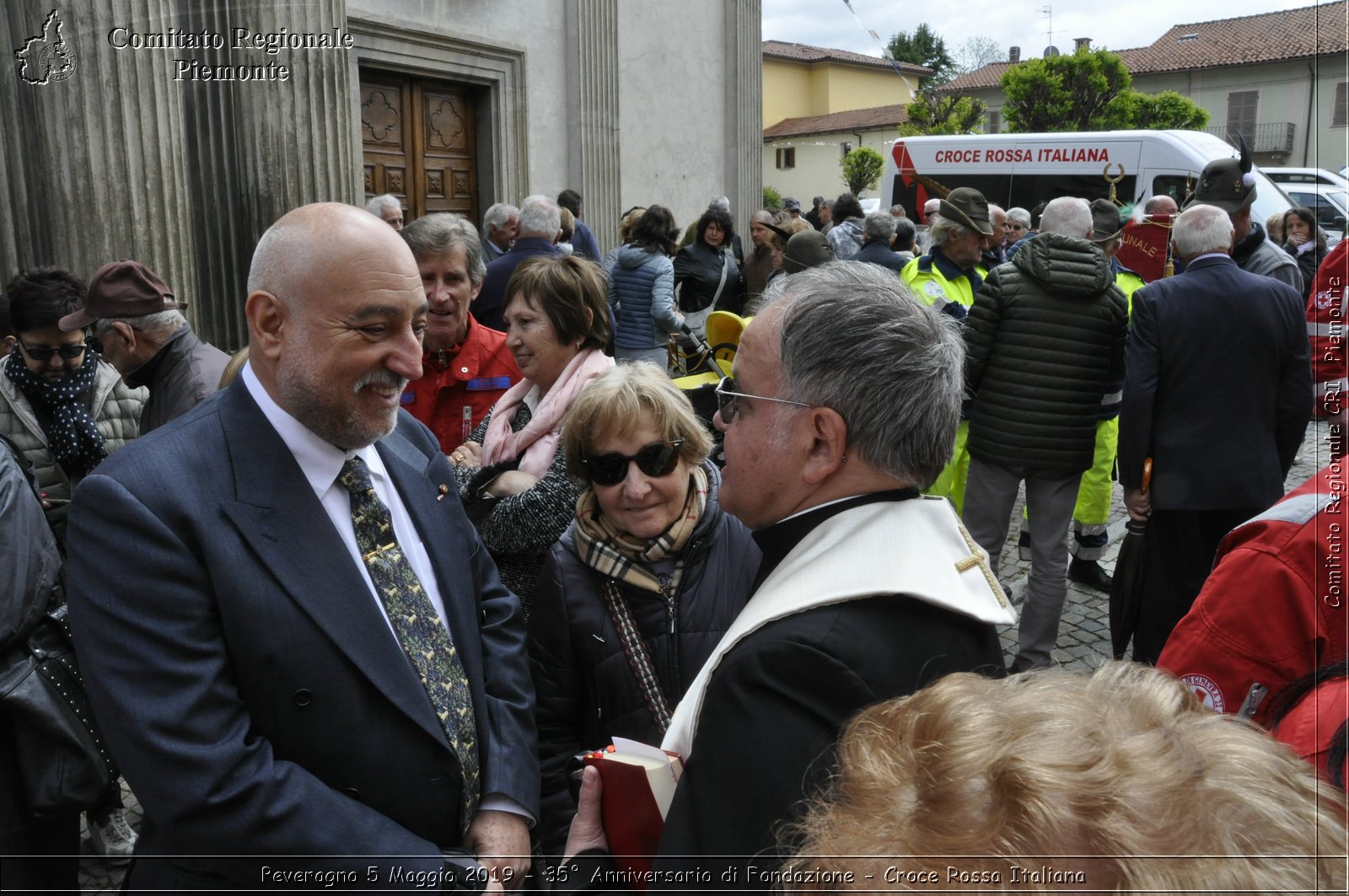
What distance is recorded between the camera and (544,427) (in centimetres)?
299

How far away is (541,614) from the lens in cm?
229

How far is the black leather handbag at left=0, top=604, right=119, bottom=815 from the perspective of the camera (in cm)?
242

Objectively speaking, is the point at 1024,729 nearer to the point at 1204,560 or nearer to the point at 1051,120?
the point at 1204,560

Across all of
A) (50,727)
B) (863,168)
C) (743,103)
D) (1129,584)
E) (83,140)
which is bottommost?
(1129,584)

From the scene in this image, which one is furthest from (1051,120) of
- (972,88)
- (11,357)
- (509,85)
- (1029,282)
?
(11,357)

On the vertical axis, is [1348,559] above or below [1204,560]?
above

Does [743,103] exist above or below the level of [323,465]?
above

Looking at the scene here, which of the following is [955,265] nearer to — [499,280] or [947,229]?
[947,229]

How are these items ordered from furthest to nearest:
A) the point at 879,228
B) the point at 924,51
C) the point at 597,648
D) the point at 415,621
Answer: the point at 924,51 < the point at 879,228 < the point at 597,648 < the point at 415,621

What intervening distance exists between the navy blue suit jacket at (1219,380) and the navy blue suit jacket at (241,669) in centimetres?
372

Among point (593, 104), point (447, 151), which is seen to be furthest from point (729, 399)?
point (593, 104)

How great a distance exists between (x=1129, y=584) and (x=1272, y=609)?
308 cm

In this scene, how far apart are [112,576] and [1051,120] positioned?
42526 millimetres

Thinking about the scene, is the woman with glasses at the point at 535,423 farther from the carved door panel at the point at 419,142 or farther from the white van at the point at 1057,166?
the white van at the point at 1057,166
